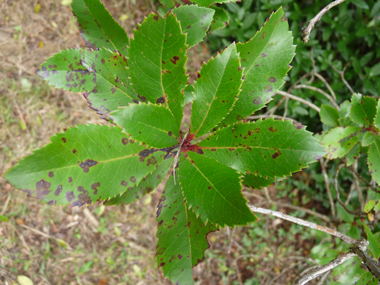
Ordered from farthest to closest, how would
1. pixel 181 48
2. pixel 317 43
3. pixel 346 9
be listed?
1. pixel 317 43
2. pixel 346 9
3. pixel 181 48

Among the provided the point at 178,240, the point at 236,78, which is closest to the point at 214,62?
the point at 236,78

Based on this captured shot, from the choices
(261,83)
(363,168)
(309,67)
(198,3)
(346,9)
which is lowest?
(363,168)

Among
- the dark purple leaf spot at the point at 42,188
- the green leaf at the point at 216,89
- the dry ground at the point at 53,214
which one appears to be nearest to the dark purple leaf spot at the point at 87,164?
the dark purple leaf spot at the point at 42,188

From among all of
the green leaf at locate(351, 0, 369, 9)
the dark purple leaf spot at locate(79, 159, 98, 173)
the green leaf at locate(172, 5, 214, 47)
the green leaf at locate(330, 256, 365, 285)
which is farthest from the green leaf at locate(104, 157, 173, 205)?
the green leaf at locate(351, 0, 369, 9)

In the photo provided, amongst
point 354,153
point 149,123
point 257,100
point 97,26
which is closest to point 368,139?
point 354,153

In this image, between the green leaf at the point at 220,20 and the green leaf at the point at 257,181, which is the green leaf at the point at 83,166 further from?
the green leaf at the point at 220,20

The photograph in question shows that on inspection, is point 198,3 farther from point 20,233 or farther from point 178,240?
point 20,233
